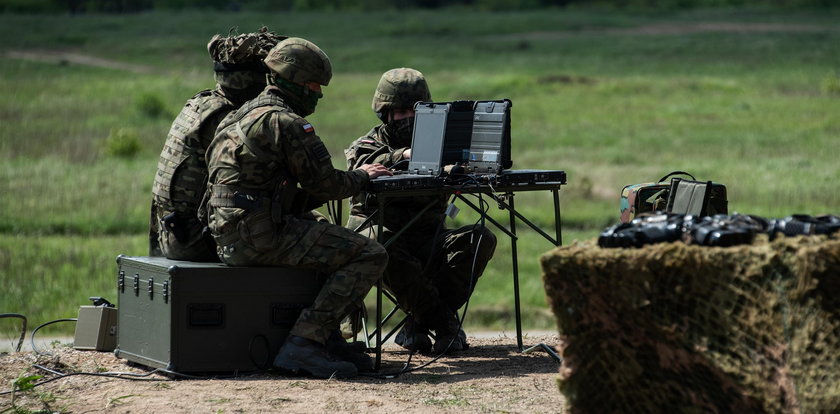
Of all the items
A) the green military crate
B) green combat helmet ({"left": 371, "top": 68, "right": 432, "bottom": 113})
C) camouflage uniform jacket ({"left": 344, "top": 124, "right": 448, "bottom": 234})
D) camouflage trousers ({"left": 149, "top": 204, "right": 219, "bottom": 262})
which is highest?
green combat helmet ({"left": 371, "top": 68, "right": 432, "bottom": 113})

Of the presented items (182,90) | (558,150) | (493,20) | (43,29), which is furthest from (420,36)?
(558,150)

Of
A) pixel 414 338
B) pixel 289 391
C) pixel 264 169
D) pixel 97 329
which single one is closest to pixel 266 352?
pixel 289 391

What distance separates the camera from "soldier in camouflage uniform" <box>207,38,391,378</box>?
23.3 feet

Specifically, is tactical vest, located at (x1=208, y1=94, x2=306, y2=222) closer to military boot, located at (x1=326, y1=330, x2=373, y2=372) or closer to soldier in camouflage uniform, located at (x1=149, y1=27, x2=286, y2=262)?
soldier in camouflage uniform, located at (x1=149, y1=27, x2=286, y2=262)

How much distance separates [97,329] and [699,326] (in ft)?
14.3

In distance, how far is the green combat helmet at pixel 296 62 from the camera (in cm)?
735

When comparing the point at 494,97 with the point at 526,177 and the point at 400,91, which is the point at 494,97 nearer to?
the point at 400,91

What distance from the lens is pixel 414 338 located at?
27.5 ft

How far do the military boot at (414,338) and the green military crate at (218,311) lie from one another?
1.21 metres

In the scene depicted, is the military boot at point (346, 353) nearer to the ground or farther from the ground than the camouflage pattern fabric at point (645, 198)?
nearer to the ground

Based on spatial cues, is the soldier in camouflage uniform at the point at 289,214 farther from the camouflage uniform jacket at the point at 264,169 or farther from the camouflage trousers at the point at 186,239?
the camouflage trousers at the point at 186,239

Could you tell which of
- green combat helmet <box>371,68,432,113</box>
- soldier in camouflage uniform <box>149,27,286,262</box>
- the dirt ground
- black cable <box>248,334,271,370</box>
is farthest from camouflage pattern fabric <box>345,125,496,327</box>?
black cable <box>248,334,271,370</box>

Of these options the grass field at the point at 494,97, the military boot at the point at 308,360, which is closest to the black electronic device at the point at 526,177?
the military boot at the point at 308,360

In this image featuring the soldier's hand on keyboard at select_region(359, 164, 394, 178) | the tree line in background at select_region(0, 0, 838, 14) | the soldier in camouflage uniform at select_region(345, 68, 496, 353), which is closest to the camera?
the soldier's hand on keyboard at select_region(359, 164, 394, 178)
